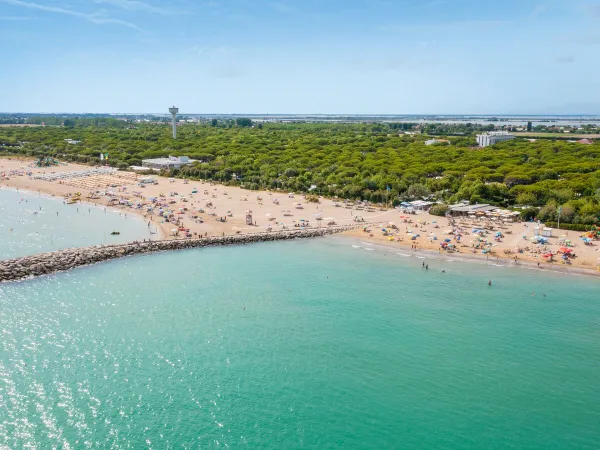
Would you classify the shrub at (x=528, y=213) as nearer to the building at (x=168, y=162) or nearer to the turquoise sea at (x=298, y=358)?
the turquoise sea at (x=298, y=358)

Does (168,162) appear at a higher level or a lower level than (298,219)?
higher

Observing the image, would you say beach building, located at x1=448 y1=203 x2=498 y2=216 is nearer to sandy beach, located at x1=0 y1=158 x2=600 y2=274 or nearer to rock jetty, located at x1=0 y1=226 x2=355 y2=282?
sandy beach, located at x1=0 y1=158 x2=600 y2=274

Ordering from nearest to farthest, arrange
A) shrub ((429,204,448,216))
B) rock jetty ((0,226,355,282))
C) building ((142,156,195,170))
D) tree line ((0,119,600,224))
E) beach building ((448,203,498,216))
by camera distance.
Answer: rock jetty ((0,226,355,282)) → beach building ((448,203,498,216)) → shrub ((429,204,448,216)) → tree line ((0,119,600,224)) → building ((142,156,195,170))

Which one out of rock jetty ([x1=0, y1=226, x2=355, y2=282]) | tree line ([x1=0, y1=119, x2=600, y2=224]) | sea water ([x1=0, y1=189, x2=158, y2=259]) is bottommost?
rock jetty ([x1=0, y1=226, x2=355, y2=282])

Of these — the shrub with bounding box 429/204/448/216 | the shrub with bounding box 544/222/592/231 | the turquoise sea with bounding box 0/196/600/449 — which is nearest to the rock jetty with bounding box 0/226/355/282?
the turquoise sea with bounding box 0/196/600/449

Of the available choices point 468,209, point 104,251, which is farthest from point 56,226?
point 468,209

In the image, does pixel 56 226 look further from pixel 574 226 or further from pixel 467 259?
pixel 574 226
